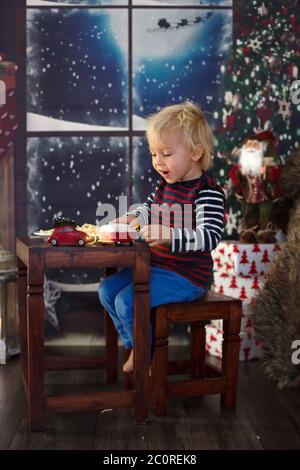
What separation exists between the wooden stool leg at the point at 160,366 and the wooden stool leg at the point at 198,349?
1.17ft

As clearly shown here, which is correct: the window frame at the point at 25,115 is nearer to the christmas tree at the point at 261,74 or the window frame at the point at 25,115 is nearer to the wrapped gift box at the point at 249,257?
the christmas tree at the point at 261,74

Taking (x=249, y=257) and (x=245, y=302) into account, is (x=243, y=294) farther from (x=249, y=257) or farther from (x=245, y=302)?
(x=249, y=257)

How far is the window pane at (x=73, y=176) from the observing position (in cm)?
318

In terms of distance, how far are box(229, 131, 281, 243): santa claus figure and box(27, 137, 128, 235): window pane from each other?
0.65 metres

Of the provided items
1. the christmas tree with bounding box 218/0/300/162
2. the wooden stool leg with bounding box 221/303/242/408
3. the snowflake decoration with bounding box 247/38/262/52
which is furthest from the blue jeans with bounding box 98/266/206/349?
the snowflake decoration with bounding box 247/38/262/52

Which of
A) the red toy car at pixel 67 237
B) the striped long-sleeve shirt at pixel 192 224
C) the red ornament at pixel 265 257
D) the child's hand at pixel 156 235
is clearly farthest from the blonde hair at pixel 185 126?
the red ornament at pixel 265 257

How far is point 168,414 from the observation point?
2.14 m

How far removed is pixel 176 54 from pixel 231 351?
1.70 meters

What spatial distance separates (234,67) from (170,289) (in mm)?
1532

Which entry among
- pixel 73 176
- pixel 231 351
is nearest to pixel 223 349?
pixel 231 351

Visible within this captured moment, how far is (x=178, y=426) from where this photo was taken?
2.01 m

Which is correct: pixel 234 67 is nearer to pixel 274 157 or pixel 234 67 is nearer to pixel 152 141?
pixel 274 157

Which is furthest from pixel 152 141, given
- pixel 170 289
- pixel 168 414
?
pixel 168 414

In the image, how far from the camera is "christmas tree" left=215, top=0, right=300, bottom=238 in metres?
3.14
